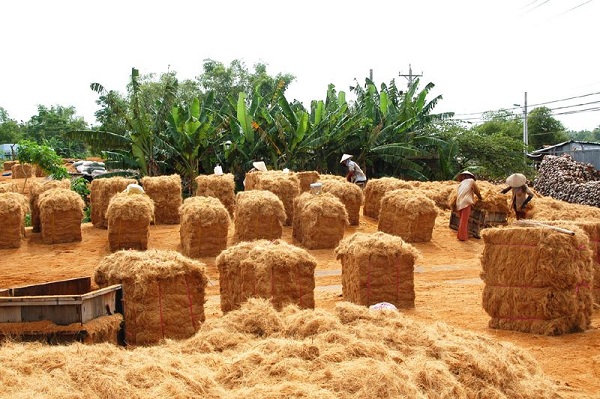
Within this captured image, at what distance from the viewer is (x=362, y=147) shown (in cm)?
3481

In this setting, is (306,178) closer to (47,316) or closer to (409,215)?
(409,215)

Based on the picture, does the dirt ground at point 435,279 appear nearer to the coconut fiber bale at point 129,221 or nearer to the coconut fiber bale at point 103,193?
the coconut fiber bale at point 103,193

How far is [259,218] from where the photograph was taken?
59.3 ft

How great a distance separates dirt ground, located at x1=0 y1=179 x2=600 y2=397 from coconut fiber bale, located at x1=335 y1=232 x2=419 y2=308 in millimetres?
409

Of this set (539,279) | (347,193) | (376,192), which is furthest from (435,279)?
(376,192)

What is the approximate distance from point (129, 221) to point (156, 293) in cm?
868

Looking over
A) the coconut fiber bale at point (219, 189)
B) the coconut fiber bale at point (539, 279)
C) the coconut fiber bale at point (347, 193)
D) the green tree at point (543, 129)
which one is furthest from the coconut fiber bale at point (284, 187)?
the green tree at point (543, 129)

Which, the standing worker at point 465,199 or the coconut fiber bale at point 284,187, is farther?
the coconut fiber bale at point 284,187

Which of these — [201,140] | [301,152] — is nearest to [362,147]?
[301,152]

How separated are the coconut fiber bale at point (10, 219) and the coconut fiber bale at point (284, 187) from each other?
672 centimetres

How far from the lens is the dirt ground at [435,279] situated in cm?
925

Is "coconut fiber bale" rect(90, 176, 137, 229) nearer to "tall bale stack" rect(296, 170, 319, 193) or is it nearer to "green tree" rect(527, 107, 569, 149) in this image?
"tall bale stack" rect(296, 170, 319, 193)

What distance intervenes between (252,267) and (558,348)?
438 cm

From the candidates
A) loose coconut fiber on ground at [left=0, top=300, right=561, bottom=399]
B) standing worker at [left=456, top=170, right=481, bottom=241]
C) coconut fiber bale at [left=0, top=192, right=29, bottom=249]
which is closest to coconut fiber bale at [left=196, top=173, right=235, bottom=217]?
coconut fiber bale at [left=0, top=192, right=29, bottom=249]
